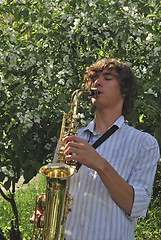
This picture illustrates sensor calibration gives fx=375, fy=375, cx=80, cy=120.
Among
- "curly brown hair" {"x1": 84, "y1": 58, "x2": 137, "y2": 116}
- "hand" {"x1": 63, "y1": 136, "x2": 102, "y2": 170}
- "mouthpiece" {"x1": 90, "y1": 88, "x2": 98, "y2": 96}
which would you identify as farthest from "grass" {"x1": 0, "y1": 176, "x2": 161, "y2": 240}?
"hand" {"x1": 63, "y1": 136, "x2": 102, "y2": 170}

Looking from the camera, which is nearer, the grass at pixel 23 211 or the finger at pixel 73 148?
the finger at pixel 73 148

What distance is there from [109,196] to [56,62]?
1.95m

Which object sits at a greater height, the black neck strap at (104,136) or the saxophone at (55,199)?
the black neck strap at (104,136)

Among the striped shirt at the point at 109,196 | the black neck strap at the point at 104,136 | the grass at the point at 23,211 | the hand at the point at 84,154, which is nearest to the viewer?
the hand at the point at 84,154

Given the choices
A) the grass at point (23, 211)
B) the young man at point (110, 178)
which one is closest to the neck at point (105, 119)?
the young man at point (110, 178)

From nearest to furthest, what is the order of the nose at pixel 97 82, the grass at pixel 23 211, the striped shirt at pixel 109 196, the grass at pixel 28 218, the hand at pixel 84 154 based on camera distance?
the hand at pixel 84 154 → the striped shirt at pixel 109 196 → the nose at pixel 97 82 → the grass at pixel 28 218 → the grass at pixel 23 211

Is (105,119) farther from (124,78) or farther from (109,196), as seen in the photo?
(109,196)

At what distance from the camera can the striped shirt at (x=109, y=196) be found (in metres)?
1.73

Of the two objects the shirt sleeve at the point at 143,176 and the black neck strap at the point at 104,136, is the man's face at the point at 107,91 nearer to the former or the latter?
the black neck strap at the point at 104,136

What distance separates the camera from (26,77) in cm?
322

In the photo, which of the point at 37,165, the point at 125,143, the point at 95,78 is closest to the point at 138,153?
the point at 125,143

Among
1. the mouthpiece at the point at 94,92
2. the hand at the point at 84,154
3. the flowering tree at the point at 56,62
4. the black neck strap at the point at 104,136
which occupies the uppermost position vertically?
the flowering tree at the point at 56,62

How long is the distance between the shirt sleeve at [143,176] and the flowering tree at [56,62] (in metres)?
1.14

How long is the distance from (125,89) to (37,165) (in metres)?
1.32
